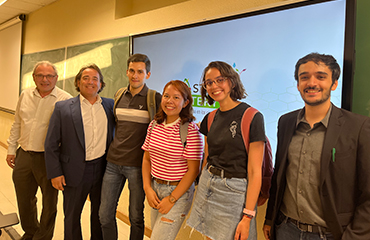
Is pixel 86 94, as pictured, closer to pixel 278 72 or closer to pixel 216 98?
pixel 216 98

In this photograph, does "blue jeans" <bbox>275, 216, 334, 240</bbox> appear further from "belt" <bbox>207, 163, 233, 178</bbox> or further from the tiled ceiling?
the tiled ceiling

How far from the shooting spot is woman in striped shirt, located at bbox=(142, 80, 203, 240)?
1604 millimetres

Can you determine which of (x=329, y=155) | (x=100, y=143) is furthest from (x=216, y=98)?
(x=100, y=143)

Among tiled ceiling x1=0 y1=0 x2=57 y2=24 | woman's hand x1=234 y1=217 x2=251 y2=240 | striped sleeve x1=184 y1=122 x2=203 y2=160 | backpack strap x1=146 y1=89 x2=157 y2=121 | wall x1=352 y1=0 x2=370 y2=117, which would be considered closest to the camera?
woman's hand x1=234 y1=217 x2=251 y2=240

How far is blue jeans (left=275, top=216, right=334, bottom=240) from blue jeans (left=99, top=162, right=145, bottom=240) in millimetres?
1039

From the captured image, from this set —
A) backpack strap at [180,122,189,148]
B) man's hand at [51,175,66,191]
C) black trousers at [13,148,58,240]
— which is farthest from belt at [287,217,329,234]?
black trousers at [13,148,58,240]

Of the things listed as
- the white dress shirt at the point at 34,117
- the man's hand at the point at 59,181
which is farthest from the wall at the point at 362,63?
the white dress shirt at the point at 34,117

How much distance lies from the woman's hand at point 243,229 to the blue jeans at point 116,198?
88 cm

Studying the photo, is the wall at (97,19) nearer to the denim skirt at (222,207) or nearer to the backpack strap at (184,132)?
the backpack strap at (184,132)

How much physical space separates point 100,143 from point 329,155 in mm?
1607

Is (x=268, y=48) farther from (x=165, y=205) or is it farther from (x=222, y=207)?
(x=165, y=205)

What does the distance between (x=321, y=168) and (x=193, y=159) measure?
703 millimetres

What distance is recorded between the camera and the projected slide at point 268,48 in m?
1.61

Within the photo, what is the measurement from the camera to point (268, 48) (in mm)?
1869
